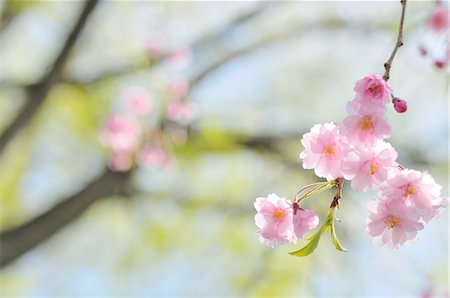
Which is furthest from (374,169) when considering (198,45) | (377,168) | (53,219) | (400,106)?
(198,45)

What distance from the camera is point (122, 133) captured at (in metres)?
3.67

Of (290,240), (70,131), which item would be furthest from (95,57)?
(290,240)

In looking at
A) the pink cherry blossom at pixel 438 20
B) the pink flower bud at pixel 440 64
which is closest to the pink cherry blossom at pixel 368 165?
Result: the pink flower bud at pixel 440 64

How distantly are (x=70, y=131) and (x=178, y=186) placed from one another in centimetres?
92

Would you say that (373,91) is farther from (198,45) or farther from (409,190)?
(198,45)

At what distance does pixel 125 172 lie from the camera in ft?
12.5

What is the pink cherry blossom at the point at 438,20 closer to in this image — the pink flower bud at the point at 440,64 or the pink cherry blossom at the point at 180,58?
the pink flower bud at the point at 440,64

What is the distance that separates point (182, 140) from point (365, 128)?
9.32ft

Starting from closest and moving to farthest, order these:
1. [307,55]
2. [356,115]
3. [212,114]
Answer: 1. [356,115]
2. [212,114]
3. [307,55]

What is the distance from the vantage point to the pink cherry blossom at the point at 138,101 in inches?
148

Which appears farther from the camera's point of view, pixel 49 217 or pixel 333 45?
pixel 333 45

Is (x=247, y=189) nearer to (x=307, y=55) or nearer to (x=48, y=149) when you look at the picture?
(x=307, y=55)

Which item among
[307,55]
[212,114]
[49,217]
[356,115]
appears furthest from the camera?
[307,55]

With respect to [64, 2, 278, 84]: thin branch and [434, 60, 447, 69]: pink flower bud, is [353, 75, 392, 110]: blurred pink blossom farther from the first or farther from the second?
[64, 2, 278, 84]: thin branch
